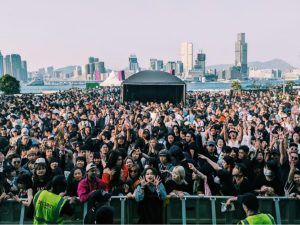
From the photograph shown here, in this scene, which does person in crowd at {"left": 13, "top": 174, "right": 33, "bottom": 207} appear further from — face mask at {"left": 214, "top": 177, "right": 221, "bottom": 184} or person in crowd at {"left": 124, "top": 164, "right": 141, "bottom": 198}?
face mask at {"left": 214, "top": 177, "right": 221, "bottom": 184}

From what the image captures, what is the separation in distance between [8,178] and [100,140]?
3.63 metres

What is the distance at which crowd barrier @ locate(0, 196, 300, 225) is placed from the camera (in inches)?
227

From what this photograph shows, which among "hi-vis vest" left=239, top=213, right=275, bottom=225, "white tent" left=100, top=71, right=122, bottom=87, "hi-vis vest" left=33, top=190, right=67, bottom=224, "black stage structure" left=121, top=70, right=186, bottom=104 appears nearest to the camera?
"hi-vis vest" left=239, top=213, right=275, bottom=225

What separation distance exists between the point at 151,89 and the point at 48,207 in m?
29.8

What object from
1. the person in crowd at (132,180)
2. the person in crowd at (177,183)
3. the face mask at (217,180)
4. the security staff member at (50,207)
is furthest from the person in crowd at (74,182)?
the face mask at (217,180)

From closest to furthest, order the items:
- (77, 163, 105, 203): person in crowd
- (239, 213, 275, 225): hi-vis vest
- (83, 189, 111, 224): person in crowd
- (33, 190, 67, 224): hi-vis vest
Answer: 1. (239, 213, 275, 225): hi-vis vest
2. (83, 189, 111, 224): person in crowd
3. (33, 190, 67, 224): hi-vis vest
4. (77, 163, 105, 203): person in crowd

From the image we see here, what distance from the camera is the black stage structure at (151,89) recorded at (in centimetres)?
3331

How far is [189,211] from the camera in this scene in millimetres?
5852

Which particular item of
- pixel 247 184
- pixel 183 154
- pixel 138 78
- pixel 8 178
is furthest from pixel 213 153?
pixel 138 78

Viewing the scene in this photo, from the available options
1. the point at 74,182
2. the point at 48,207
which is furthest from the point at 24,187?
the point at 48,207

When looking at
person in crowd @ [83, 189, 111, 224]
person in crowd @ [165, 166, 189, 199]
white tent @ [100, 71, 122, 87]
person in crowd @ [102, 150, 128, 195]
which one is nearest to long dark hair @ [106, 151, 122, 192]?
person in crowd @ [102, 150, 128, 195]

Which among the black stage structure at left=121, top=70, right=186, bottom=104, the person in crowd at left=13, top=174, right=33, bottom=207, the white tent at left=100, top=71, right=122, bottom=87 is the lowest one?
the person in crowd at left=13, top=174, right=33, bottom=207

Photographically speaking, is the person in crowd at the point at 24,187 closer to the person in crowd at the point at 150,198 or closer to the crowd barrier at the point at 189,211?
the crowd barrier at the point at 189,211

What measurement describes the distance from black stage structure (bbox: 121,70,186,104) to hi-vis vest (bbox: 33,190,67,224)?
2814 centimetres
